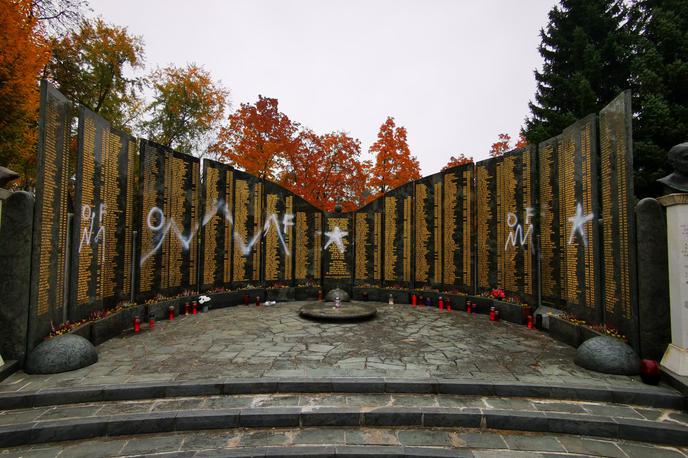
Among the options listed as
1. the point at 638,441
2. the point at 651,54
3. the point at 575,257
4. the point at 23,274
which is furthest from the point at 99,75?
the point at 651,54

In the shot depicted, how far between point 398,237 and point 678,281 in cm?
782

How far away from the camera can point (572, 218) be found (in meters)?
7.30

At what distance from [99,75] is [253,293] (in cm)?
1469

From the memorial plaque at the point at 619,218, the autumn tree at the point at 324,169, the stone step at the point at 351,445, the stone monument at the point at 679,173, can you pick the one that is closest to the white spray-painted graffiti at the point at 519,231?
the memorial plaque at the point at 619,218

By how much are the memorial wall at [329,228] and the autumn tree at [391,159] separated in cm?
957

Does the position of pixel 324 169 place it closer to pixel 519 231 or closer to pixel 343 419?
pixel 519 231

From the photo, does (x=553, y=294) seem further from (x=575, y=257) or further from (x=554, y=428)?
(x=554, y=428)

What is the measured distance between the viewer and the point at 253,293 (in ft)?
38.4

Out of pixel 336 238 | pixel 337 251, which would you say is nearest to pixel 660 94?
pixel 336 238

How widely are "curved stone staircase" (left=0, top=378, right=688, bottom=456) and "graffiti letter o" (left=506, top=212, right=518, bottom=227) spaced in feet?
17.2

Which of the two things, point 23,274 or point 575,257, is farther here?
point 575,257

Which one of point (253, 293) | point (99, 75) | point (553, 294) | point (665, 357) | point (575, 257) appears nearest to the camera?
point (665, 357)

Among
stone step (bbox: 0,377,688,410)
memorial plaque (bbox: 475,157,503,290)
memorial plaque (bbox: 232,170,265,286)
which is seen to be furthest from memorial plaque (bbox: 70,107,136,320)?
memorial plaque (bbox: 475,157,503,290)

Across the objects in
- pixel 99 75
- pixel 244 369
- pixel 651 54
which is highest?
pixel 99 75
